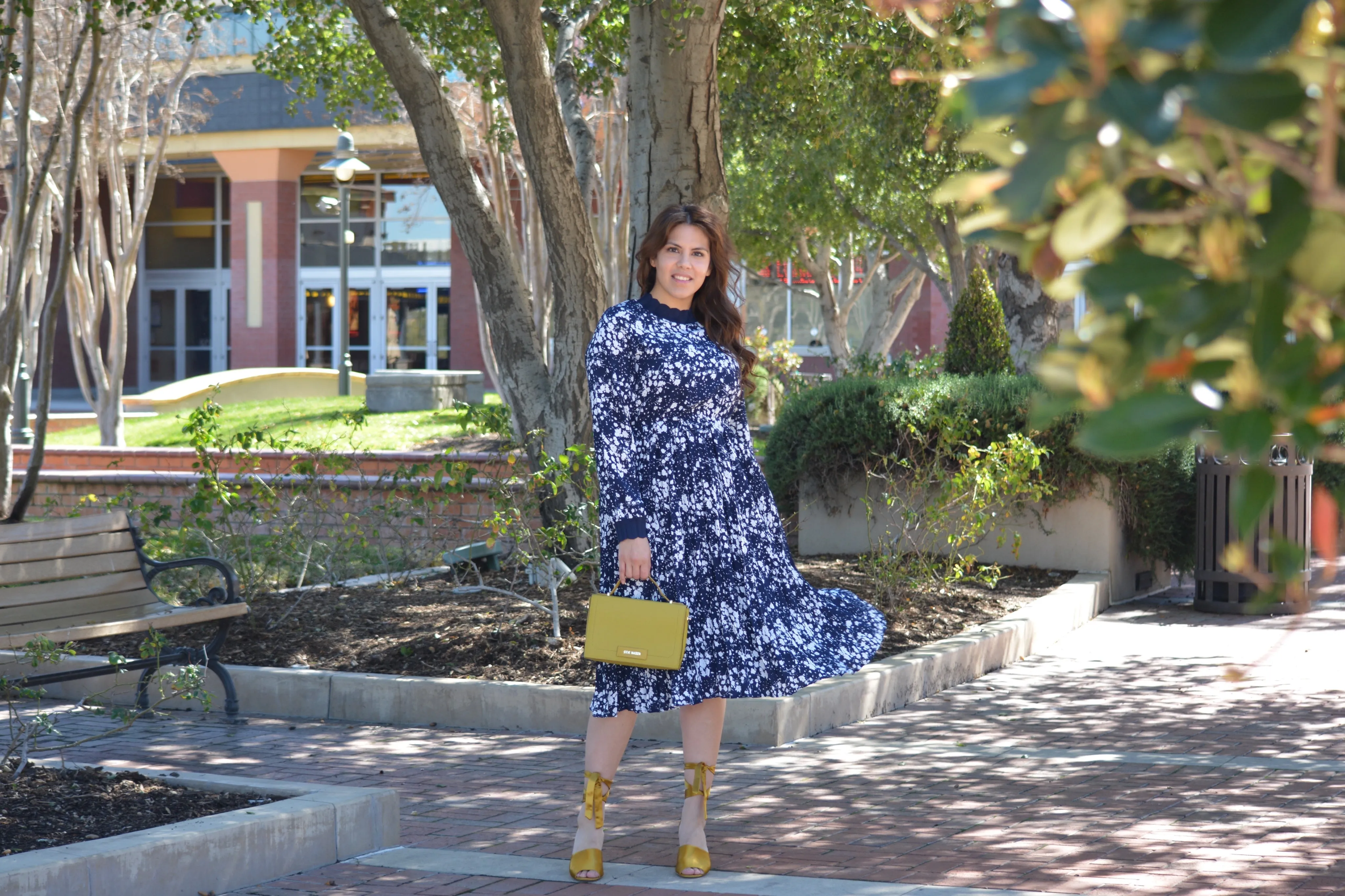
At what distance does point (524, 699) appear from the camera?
6.24 m

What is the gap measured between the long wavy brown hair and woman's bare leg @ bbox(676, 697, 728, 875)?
1006mm

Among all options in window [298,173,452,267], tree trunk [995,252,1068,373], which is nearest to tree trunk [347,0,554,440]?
tree trunk [995,252,1068,373]

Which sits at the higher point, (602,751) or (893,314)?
(893,314)

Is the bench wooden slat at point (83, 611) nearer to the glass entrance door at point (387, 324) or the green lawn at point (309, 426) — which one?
the green lawn at point (309, 426)

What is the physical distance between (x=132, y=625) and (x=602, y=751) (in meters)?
2.91

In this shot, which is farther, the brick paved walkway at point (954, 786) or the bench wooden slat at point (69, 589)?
the bench wooden slat at point (69, 589)

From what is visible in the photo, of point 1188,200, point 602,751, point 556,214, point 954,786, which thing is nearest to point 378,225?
point 556,214

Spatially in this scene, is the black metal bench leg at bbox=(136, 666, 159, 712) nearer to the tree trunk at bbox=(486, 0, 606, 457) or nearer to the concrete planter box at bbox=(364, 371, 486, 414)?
the tree trunk at bbox=(486, 0, 606, 457)

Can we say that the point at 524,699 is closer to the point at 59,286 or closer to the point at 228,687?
the point at 228,687

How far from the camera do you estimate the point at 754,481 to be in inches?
172

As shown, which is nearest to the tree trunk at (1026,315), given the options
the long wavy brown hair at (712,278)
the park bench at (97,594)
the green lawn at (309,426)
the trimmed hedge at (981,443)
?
the trimmed hedge at (981,443)

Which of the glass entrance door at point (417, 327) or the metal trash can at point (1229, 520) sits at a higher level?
the glass entrance door at point (417, 327)

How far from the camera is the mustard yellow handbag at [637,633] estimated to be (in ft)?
12.9

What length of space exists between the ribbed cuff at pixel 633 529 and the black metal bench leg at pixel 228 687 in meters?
2.99
